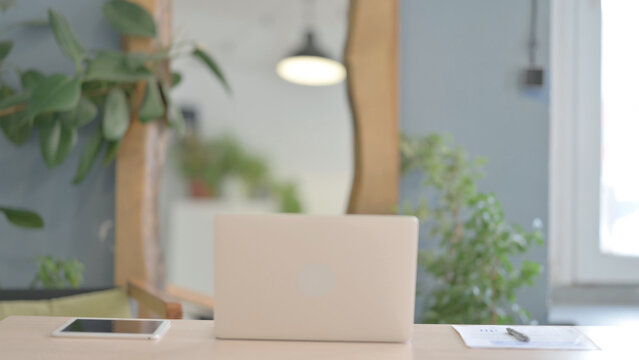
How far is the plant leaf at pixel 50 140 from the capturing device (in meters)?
2.18

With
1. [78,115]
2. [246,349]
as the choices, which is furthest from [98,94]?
[246,349]

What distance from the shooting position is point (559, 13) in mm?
2852

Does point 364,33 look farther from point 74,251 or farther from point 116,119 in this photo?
point 74,251

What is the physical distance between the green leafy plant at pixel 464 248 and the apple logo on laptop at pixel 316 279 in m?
1.13

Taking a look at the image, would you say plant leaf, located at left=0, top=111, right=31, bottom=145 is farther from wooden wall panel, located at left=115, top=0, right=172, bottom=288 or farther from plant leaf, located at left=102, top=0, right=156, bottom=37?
plant leaf, located at left=102, top=0, right=156, bottom=37

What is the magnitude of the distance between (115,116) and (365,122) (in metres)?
1.00

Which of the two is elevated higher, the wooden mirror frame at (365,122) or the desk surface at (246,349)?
the wooden mirror frame at (365,122)

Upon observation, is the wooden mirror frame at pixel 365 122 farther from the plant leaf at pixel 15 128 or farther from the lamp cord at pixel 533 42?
the lamp cord at pixel 533 42

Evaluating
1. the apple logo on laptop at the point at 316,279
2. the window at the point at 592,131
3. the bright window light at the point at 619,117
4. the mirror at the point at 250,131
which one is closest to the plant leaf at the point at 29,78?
the mirror at the point at 250,131

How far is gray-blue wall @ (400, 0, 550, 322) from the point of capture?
8.43ft

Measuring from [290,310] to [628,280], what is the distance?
2287 millimetres

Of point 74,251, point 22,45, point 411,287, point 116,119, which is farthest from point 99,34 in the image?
point 411,287

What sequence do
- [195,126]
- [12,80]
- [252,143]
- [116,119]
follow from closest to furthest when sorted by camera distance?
[116,119] → [12,80] → [252,143] → [195,126]

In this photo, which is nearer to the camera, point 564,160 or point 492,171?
point 492,171
